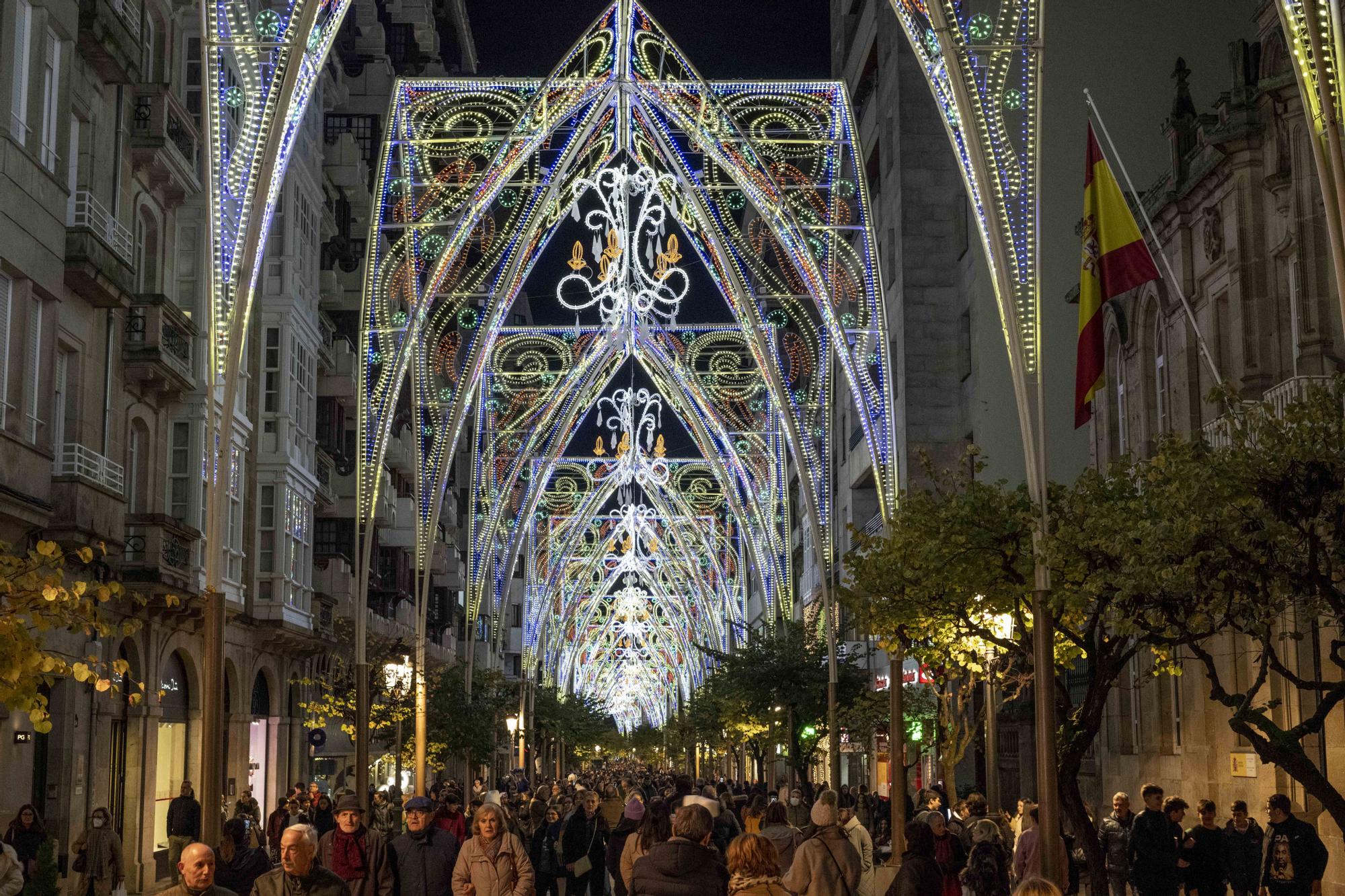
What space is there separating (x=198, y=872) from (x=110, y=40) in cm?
2209

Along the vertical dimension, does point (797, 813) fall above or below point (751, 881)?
below

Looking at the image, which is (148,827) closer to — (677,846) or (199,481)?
(199,481)

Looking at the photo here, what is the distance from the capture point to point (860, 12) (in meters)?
53.3

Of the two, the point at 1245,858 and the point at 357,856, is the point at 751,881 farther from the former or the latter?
the point at 1245,858

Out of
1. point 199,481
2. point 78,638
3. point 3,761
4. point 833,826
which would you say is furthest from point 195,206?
point 833,826

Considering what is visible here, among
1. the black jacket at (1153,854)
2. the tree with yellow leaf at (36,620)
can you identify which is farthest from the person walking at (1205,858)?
the tree with yellow leaf at (36,620)

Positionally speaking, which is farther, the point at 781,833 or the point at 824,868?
the point at 781,833

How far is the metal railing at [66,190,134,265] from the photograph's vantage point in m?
28.0

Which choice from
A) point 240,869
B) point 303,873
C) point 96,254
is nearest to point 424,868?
point 240,869

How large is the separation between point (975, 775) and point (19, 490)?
2744 cm

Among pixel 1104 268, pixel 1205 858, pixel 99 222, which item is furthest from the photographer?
pixel 99 222

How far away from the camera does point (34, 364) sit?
25984 millimetres

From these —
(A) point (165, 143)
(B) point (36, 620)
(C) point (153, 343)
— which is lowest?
(B) point (36, 620)

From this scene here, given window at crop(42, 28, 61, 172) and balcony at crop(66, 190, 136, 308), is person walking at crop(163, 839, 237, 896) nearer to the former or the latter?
window at crop(42, 28, 61, 172)
